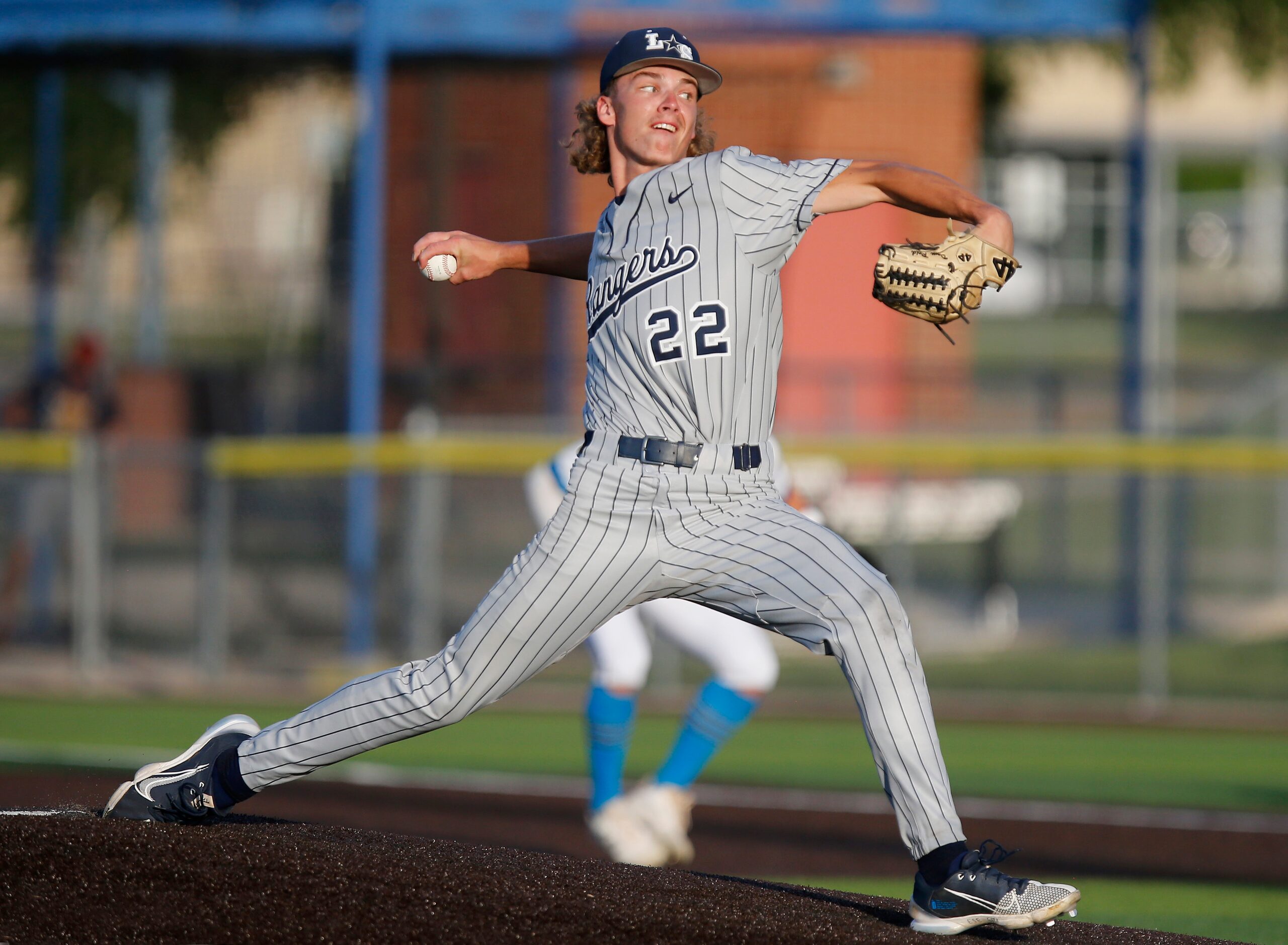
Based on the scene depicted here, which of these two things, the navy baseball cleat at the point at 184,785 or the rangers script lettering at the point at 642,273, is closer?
the rangers script lettering at the point at 642,273

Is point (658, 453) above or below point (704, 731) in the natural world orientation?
above

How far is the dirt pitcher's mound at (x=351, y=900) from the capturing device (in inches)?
144

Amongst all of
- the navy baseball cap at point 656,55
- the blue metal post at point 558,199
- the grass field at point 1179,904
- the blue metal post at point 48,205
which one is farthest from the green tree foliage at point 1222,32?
the navy baseball cap at point 656,55

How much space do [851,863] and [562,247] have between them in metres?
3.28

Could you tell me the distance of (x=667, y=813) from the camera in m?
5.83

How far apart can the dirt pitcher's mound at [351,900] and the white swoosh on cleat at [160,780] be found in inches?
4.3

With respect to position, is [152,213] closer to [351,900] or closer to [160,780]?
[160,780]

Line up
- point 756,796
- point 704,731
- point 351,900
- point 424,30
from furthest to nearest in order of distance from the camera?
point 424,30 → point 756,796 → point 704,731 → point 351,900

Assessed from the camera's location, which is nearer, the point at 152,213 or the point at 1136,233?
the point at 1136,233

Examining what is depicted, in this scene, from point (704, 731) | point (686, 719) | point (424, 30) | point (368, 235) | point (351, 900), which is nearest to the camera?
point (351, 900)

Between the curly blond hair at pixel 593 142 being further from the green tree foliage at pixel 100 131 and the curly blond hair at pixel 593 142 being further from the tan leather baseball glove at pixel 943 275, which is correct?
the green tree foliage at pixel 100 131

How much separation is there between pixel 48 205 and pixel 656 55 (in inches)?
542

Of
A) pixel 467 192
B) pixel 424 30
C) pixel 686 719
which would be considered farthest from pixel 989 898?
pixel 467 192

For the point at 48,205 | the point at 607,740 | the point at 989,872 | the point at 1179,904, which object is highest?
the point at 48,205
